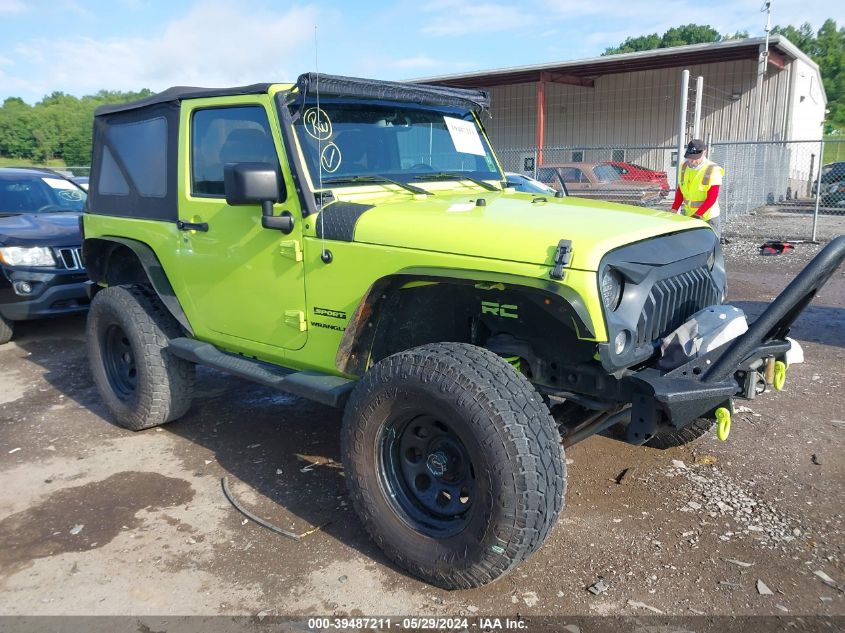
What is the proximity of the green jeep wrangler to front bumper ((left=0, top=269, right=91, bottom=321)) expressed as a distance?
249cm

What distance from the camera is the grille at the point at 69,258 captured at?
22.3 ft

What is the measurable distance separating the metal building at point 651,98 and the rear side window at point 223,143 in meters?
15.9

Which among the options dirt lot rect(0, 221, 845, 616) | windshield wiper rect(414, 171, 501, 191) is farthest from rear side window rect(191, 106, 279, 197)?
dirt lot rect(0, 221, 845, 616)

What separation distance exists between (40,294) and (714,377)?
6325 millimetres

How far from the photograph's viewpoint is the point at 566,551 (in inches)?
126

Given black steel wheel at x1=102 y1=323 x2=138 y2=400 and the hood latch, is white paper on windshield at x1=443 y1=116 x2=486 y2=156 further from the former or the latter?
black steel wheel at x1=102 y1=323 x2=138 y2=400

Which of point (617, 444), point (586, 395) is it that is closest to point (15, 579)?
point (586, 395)

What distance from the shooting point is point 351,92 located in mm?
3650

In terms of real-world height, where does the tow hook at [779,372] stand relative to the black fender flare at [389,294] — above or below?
below

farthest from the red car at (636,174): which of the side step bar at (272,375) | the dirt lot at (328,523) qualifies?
the side step bar at (272,375)

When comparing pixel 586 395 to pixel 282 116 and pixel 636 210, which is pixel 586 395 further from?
pixel 282 116

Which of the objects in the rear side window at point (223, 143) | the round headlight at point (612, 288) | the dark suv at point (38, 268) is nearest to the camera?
the round headlight at point (612, 288)

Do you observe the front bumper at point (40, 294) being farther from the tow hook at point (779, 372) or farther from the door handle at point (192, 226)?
the tow hook at point (779, 372)

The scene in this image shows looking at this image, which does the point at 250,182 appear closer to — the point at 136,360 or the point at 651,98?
the point at 136,360
